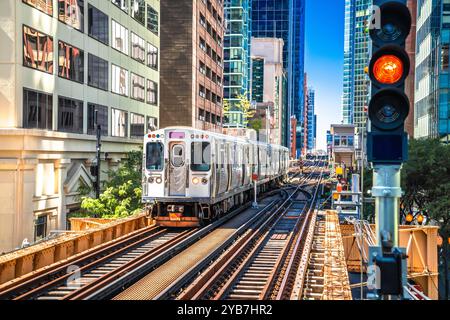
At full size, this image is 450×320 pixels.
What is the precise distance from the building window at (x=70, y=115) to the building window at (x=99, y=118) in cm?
136

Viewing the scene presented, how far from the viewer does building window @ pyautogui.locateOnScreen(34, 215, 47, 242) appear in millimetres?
28795

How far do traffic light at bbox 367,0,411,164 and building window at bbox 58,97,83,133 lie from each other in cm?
2882

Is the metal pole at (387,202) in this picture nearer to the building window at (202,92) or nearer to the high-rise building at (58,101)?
the high-rise building at (58,101)

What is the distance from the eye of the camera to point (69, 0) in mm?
32719

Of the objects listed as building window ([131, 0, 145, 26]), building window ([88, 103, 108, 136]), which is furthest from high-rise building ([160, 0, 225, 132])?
building window ([88, 103, 108, 136])

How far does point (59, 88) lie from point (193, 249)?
57.7ft

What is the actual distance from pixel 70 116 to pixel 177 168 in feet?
45.7

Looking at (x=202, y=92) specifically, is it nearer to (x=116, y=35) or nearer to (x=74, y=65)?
(x=116, y=35)

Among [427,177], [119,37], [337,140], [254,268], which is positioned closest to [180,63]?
[119,37]

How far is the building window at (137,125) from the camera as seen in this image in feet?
145

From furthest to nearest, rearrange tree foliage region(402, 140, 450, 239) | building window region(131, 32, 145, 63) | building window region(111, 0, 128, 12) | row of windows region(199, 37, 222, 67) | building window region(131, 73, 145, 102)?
row of windows region(199, 37, 222, 67) < building window region(131, 73, 145, 102) < building window region(131, 32, 145, 63) < building window region(111, 0, 128, 12) < tree foliage region(402, 140, 450, 239)

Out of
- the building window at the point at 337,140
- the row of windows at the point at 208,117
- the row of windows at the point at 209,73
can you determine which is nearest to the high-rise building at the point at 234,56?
the row of windows at the point at 209,73

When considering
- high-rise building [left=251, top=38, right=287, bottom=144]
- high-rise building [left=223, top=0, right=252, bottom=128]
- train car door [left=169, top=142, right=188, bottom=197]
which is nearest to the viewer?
train car door [left=169, top=142, right=188, bottom=197]

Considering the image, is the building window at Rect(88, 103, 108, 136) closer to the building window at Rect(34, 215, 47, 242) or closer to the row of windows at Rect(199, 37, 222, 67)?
the building window at Rect(34, 215, 47, 242)
